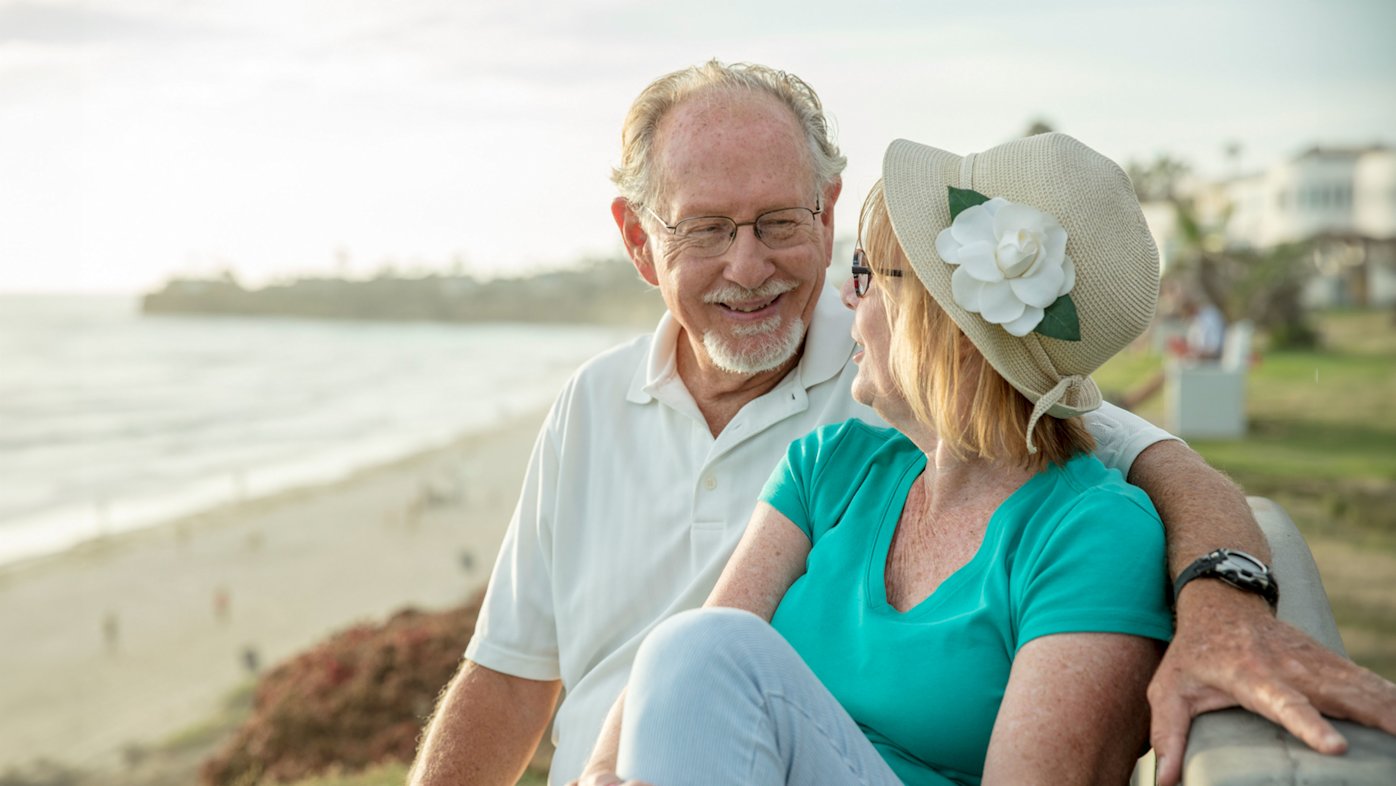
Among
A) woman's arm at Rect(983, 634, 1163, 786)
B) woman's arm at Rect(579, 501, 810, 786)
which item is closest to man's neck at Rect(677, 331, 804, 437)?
woman's arm at Rect(579, 501, 810, 786)

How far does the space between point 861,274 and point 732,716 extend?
78cm

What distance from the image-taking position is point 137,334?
55.0m

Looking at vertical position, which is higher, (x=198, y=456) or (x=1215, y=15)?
(x=1215, y=15)

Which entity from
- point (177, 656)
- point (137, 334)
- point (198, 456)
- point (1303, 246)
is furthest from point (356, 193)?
point (177, 656)

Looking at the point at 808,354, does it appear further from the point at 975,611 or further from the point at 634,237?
the point at 975,611

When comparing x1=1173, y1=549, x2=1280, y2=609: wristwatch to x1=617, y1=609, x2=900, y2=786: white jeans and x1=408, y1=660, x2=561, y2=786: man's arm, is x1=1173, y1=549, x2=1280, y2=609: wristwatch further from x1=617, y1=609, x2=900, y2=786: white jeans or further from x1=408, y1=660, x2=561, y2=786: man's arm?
x1=408, y1=660, x2=561, y2=786: man's arm

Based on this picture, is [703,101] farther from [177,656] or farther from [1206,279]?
[1206,279]

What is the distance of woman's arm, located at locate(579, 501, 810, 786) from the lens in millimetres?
1979

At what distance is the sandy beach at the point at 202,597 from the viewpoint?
1023 cm

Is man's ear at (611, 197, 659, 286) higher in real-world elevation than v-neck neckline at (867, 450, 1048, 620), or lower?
higher

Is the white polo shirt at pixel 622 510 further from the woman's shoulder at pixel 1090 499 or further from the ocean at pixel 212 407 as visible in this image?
the ocean at pixel 212 407

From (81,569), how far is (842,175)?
14254mm

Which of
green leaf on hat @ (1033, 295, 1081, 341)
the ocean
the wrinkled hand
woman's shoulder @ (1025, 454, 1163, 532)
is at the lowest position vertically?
the ocean

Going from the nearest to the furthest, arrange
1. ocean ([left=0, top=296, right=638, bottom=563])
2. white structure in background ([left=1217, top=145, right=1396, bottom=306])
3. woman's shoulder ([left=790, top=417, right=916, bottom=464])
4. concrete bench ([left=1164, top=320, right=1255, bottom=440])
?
1. woman's shoulder ([left=790, top=417, right=916, bottom=464])
2. concrete bench ([left=1164, top=320, right=1255, bottom=440])
3. ocean ([left=0, top=296, right=638, bottom=563])
4. white structure in background ([left=1217, top=145, right=1396, bottom=306])
